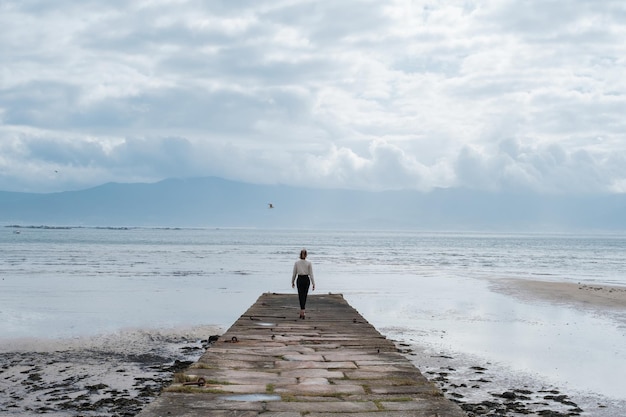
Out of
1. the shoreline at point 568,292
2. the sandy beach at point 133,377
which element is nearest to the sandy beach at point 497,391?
the sandy beach at point 133,377

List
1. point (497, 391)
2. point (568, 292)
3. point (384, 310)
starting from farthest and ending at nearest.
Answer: point (568, 292) → point (384, 310) → point (497, 391)

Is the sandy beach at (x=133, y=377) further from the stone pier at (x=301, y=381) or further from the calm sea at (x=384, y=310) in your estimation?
the stone pier at (x=301, y=381)

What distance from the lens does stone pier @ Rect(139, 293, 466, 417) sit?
28.5ft

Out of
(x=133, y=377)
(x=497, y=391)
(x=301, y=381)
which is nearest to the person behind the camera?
(x=301, y=381)

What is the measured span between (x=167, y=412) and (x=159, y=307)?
20994 millimetres

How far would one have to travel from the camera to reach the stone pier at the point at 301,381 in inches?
341

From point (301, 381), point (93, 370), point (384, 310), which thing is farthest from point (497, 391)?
point (384, 310)

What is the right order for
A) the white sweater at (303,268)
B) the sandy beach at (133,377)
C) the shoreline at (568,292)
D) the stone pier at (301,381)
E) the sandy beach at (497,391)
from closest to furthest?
the stone pier at (301,381) → the sandy beach at (497,391) → the sandy beach at (133,377) → the white sweater at (303,268) → the shoreline at (568,292)

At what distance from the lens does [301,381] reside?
1046 centimetres

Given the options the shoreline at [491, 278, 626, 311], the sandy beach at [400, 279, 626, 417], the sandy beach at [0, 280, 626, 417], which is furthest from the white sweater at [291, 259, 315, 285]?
the shoreline at [491, 278, 626, 311]

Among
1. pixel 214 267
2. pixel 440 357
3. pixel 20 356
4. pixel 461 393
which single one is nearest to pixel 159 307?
pixel 20 356

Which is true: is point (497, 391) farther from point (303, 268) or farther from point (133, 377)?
point (133, 377)

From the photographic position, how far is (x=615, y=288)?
40750 millimetres

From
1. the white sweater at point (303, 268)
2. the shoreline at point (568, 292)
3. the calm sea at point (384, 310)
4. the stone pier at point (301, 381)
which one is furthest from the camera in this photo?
the shoreline at point (568, 292)
